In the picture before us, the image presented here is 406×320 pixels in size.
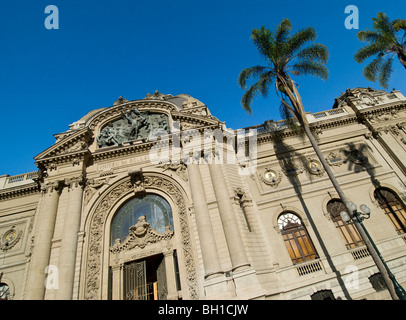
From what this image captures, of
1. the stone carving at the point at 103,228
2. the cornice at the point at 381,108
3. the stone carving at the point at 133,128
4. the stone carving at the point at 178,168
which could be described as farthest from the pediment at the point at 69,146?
the cornice at the point at 381,108

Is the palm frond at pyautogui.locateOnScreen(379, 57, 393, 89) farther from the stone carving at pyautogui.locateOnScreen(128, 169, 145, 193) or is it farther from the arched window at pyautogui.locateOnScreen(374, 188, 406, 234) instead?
the stone carving at pyautogui.locateOnScreen(128, 169, 145, 193)

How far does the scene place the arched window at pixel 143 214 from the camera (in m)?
15.3

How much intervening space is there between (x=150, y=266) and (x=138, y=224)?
110 inches

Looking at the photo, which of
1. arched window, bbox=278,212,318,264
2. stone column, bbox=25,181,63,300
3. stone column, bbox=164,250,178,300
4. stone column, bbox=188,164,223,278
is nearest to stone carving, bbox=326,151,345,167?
arched window, bbox=278,212,318,264

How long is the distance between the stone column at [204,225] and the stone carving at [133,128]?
17.2ft

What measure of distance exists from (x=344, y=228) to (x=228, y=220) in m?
8.30

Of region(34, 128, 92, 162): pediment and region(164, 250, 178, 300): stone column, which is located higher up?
region(34, 128, 92, 162): pediment

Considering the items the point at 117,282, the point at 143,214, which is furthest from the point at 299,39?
the point at 117,282

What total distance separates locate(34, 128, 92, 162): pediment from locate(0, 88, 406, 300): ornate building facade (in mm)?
100

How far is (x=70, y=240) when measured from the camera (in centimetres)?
1360

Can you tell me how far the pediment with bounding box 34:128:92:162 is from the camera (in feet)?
55.2

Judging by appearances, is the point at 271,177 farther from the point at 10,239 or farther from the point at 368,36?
the point at 10,239

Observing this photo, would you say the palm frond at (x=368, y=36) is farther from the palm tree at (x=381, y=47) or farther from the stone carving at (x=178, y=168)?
the stone carving at (x=178, y=168)

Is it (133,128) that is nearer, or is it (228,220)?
(228,220)
